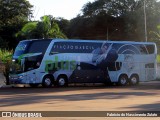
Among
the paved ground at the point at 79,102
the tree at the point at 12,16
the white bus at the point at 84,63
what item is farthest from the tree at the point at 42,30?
the tree at the point at 12,16

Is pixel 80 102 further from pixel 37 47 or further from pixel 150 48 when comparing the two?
pixel 150 48

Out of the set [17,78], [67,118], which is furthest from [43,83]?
[67,118]

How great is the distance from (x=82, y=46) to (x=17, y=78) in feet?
16.1

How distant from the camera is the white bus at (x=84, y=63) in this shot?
94.6 ft

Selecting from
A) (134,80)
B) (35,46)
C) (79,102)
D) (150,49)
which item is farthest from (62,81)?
(79,102)

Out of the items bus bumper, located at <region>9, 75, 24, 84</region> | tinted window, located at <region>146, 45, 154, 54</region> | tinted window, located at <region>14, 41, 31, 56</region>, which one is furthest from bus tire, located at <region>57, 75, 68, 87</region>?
tinted window, located at <region>146, 45, 154, 54</region>

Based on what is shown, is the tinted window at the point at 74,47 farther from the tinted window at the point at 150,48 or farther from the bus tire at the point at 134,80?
the tinted window at the point at 150,48

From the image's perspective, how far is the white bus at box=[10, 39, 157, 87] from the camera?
28.8m

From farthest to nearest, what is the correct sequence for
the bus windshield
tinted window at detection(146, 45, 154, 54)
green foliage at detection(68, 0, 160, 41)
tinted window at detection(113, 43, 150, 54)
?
1. green foliage at detection(68, 0, 160, 41)
2. tinted window at detection(146, 45, 154, 54)
3. tinted window at detection(113, 43, 150, 54)
4. the bus windshield

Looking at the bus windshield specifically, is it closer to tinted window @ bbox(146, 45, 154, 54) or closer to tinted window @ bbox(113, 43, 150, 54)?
tinted window @ bbox(113, 43, 150, 54)

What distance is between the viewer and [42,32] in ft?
138

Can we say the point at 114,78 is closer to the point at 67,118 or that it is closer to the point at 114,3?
the point at 67,118

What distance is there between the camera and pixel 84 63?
30.3m

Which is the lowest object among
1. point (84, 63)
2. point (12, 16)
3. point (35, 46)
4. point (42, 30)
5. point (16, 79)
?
point (16, 79)
